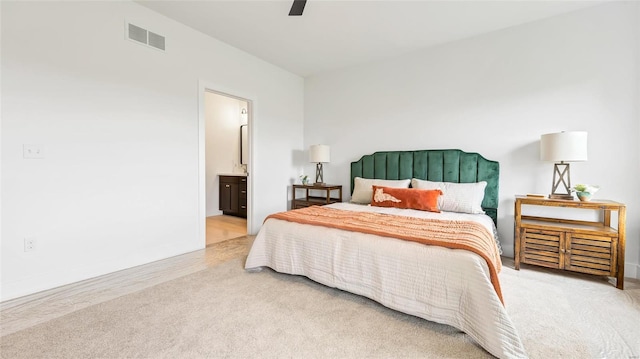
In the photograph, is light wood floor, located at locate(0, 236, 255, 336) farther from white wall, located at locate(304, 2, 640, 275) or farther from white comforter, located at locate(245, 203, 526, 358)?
white wall, located at locate(304, 2, 640, 275)

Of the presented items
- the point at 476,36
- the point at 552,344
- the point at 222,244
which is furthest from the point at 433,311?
the point at 476,36

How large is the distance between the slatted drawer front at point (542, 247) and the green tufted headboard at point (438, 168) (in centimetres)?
58

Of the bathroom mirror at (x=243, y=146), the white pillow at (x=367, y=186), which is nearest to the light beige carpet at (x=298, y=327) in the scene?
the white pillow at (x=367, y=186)

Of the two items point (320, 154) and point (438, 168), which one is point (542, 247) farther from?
point (320, 154)

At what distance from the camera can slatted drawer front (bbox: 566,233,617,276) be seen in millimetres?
2379

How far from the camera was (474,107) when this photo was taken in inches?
135

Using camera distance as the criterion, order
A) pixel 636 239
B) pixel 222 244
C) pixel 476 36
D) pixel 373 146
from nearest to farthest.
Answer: pixel 636 239, pixel 476 36, pixel 222 244, pixel 373 146

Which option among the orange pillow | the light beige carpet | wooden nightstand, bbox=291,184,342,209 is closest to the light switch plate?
the light beige carpet

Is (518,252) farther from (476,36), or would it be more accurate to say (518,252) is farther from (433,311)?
(476,36)

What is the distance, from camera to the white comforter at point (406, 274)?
4.95ft

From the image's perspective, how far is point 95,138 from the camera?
8.32 ft

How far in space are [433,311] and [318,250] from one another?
96cm

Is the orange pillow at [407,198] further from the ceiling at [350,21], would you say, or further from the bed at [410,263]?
the ceiling at [350,21]

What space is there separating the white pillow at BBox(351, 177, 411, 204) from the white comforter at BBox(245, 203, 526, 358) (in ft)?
4.96
